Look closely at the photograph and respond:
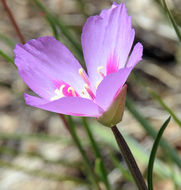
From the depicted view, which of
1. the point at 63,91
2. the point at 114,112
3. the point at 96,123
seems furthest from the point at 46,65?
the point at 96,123

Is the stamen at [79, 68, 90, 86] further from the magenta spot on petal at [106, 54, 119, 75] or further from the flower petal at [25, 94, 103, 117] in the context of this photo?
the flower petal at [25, 94, 103, 117]

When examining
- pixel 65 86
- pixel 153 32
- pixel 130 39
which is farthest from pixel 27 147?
pixel 130 39

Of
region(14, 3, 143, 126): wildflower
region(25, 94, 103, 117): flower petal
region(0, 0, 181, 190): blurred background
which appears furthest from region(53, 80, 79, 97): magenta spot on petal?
region(0, 0, 181, 190): blurred background

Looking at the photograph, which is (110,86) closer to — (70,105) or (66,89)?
(70,105)

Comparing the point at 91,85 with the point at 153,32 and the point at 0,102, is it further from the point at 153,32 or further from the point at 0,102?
the point at 0,102

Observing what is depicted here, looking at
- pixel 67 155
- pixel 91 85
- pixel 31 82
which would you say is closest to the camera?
pixel 31 82

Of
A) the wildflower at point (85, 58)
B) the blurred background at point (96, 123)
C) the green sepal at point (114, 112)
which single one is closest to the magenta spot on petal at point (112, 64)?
the wildflower at point (85, 58)
